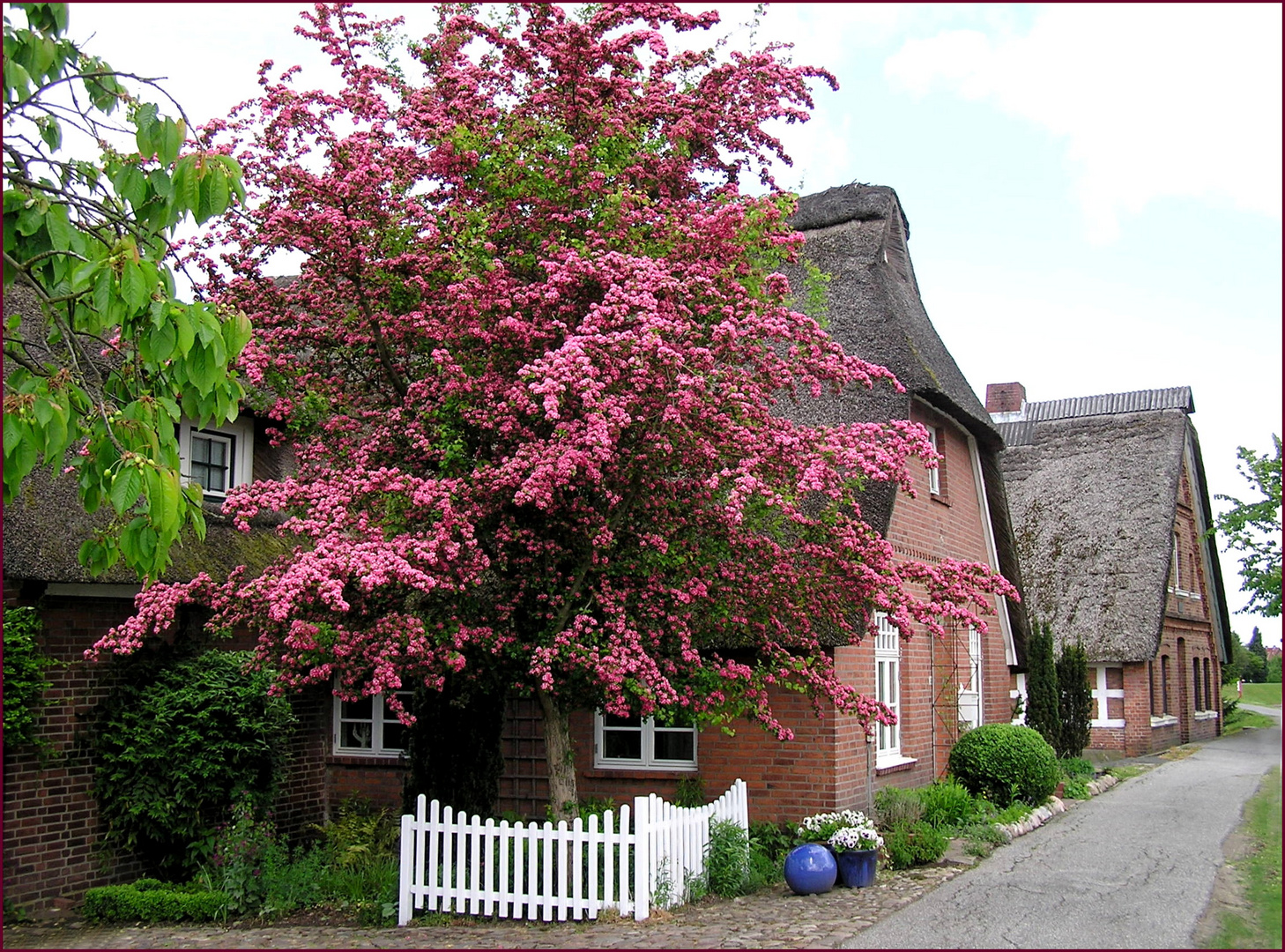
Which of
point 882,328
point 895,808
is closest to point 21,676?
point 895,808

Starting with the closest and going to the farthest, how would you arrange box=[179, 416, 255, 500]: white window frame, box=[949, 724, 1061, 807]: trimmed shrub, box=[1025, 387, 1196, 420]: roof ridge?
1. box=[179, 416, 255, 500]: white window frame
2. box=[949, 724, 1061, 807]: trimmed shrub
3. box=[1025, 387, 1196, 420]: roof ridge

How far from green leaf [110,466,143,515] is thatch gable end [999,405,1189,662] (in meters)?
22.0

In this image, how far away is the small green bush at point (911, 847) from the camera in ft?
36.8

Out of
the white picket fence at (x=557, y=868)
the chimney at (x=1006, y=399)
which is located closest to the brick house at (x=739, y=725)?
the white picket fence at (x=557, y=868)

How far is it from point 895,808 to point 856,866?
1.96 meters

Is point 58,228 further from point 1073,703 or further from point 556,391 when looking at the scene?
point 1073,703

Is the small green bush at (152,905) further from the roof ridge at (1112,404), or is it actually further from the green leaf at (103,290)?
the roof ridge at (1112,404)

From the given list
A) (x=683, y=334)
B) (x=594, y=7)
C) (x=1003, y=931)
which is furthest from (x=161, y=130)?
(x=1003, y=931)

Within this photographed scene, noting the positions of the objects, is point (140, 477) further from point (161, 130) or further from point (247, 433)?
point (247, 433)

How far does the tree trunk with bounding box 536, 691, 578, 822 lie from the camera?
10.2 meters

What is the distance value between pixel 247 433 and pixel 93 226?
27.3 ft

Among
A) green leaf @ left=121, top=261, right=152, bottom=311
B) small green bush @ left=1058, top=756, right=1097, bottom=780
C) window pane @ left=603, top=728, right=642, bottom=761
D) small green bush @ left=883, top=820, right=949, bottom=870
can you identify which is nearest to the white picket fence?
small green bush @ left=883, top=820, right=949, bottom=870

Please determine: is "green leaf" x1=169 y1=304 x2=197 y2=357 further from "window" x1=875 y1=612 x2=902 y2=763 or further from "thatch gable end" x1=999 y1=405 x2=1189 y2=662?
"thatch gable end" x1=999 y1=405 x2=1189 y2=662

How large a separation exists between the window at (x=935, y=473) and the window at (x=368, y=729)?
805cm
